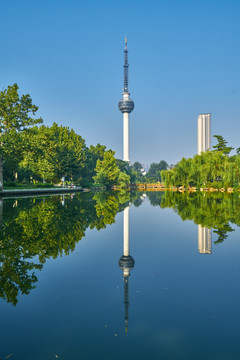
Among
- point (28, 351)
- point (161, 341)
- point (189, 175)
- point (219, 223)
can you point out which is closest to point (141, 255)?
point (161, 341)

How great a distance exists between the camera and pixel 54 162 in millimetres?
55094

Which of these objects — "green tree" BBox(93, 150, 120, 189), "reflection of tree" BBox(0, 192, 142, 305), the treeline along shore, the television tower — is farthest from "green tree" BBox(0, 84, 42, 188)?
the television tower

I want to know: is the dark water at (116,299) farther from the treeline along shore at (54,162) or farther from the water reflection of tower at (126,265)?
the treeline along shore at (54,162)

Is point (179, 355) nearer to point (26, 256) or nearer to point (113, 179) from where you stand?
point (26, 256)

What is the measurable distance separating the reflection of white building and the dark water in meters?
0.10

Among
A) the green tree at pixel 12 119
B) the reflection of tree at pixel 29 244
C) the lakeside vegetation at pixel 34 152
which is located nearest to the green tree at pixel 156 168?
the lakeside vegetation at pixel 34 152

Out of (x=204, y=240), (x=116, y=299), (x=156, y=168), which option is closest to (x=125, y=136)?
(x=156, y=168)

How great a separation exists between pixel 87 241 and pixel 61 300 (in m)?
5.03

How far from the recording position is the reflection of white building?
29.0 feet

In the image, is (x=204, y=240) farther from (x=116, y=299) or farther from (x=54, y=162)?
(x=54, y=162)

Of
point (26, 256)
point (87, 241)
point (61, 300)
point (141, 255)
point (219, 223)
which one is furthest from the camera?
point (219, 223)

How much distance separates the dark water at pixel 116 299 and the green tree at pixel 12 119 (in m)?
27.5

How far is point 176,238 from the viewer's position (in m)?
10.7

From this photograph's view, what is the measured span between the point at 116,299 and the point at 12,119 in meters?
35.6
